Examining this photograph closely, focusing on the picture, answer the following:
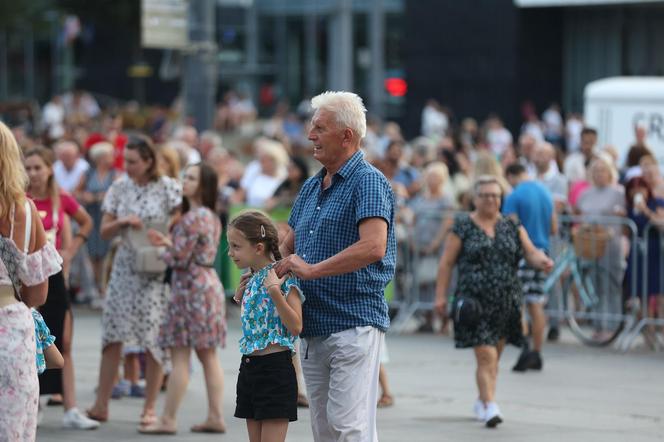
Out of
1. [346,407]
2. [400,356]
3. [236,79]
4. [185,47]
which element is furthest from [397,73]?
[346,407]

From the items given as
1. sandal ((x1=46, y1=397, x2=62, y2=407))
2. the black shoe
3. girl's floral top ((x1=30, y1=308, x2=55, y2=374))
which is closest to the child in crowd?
girl's floral top ((x1=30, y1=308, x2=55, y2=374))

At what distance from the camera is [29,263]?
6.21 metres

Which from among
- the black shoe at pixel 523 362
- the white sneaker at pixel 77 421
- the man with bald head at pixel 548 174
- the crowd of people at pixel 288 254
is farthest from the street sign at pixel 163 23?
the white sneaker at pixel 77 421

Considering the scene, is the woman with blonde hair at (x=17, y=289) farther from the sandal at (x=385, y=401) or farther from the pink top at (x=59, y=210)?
the sandal at (x=385, y=401)

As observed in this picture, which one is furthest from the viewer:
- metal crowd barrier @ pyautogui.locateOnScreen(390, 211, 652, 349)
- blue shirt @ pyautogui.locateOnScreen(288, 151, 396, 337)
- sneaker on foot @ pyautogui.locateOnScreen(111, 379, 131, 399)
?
metal crowd barrier @ pyautogui.locateOnScreen(390, 211, 652, 349)

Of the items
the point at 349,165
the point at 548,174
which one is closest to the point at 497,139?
the point at 548,174

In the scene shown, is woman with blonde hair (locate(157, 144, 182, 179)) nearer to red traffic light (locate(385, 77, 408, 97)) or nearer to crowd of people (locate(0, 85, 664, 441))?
crowd of people (locate(0, 85, 664, 441))

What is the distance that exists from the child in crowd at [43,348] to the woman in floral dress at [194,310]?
9.31 ft

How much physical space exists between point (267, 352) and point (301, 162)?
824 centimetres

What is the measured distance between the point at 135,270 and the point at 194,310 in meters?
0.70

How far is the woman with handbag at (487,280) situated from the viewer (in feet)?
32.4

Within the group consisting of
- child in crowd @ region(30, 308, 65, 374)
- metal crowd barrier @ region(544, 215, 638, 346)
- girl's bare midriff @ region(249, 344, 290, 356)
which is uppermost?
child in crowd @ region(30, 308, 65, 374)

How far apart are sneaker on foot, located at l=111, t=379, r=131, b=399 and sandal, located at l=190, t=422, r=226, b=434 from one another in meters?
1.57

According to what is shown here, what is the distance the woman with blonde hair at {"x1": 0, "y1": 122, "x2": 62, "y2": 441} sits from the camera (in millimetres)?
6094
